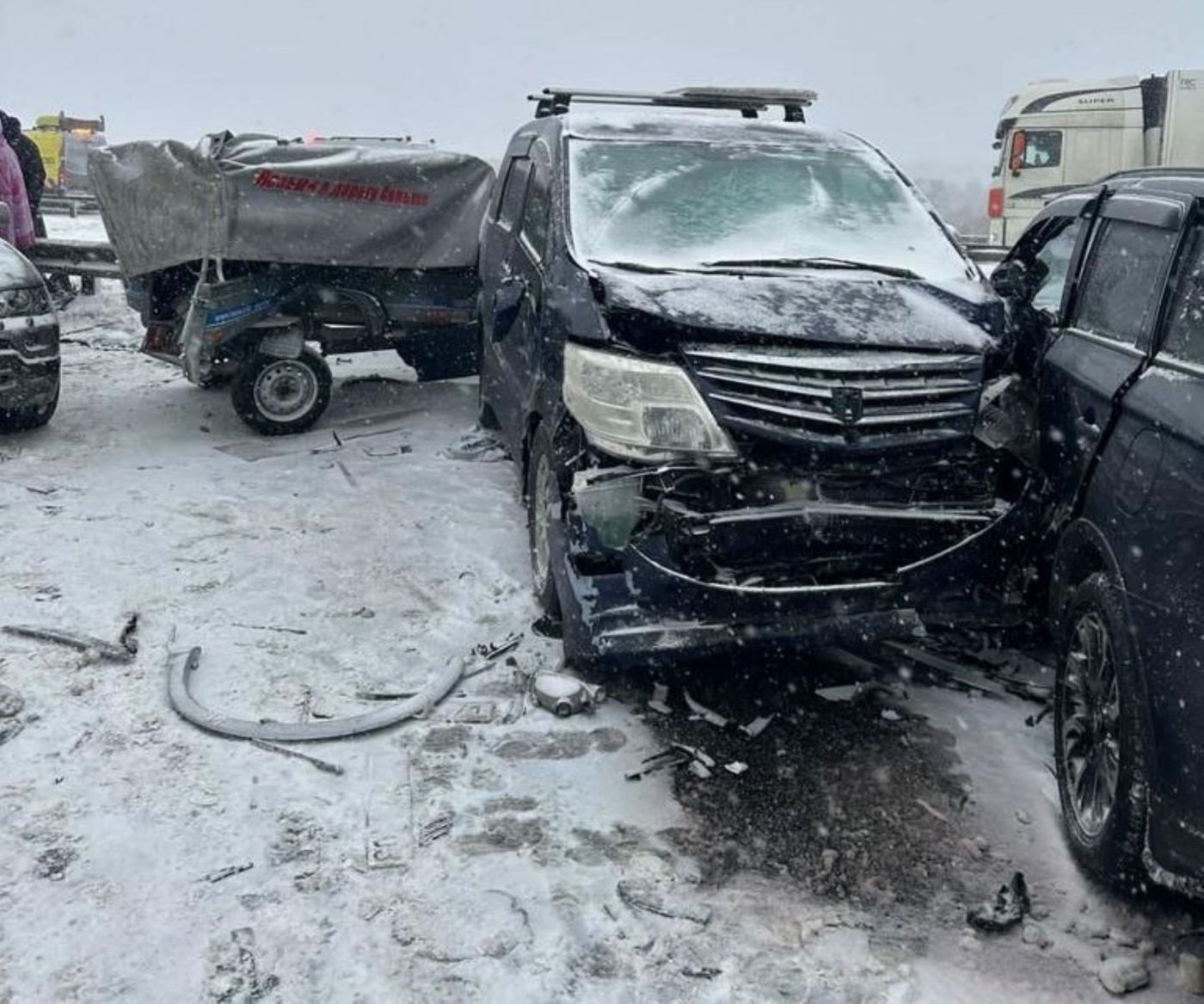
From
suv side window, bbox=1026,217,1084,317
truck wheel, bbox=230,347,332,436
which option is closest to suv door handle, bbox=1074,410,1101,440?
suv side window, bbox=1026,217,1084,317

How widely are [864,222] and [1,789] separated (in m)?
4.03

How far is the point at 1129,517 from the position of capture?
121 inches

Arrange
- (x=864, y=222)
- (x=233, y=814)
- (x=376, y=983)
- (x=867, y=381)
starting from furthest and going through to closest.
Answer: (x=864, y=222), (x=867, y=381), (x=233, y=814), (x=376, y=983)

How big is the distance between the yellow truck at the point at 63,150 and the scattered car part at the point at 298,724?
24.9 metres

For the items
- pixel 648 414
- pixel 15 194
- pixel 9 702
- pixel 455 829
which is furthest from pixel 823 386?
pixel 15 194

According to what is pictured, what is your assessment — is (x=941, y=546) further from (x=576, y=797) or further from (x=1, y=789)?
(x=1, y=789)

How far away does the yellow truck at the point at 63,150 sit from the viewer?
1071 inches

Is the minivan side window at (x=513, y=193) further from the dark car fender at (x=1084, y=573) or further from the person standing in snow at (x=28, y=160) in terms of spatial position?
the person standing in snow at (x=28, y=160)

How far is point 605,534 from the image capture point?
3848 mm

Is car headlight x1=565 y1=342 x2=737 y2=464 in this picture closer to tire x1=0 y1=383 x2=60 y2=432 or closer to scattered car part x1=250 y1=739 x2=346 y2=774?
scattered car part x1=250 y1=739 x2=346 y2=774

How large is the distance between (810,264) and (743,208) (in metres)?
0.58

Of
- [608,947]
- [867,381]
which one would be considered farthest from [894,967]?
[867,381]

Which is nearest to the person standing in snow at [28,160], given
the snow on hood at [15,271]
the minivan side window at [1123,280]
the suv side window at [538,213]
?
the snow on hood at [15,271]

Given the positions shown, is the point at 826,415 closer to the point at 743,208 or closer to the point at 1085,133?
the point at 743,208
